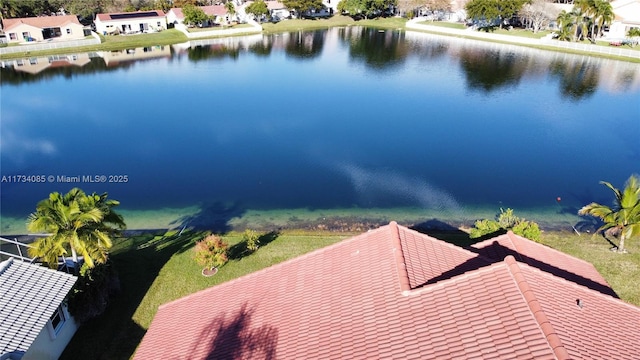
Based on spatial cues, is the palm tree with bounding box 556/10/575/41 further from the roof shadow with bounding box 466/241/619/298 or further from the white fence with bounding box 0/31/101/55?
the white fence with bounding box 0/31/101/55

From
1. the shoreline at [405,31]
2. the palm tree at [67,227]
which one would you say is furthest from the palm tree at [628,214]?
the shoreline at [405,31]

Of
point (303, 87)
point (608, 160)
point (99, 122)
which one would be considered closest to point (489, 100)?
point (608, 160)

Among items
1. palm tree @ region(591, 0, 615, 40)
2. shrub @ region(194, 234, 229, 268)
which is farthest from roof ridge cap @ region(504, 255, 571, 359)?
palm tree @ region(591, 0, 615, 40)

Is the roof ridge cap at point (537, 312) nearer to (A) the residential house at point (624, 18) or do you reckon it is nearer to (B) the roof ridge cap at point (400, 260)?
(B) the roof ridge cap at point (400, 260)

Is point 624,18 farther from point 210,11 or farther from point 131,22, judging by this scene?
point 131,22

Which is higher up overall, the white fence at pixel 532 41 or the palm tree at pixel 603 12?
the palm tree at pixel 603 12

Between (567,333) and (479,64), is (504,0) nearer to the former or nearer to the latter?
(479,64)

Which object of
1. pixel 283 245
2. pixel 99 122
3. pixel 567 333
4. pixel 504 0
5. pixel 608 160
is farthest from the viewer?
pixel 504 0
